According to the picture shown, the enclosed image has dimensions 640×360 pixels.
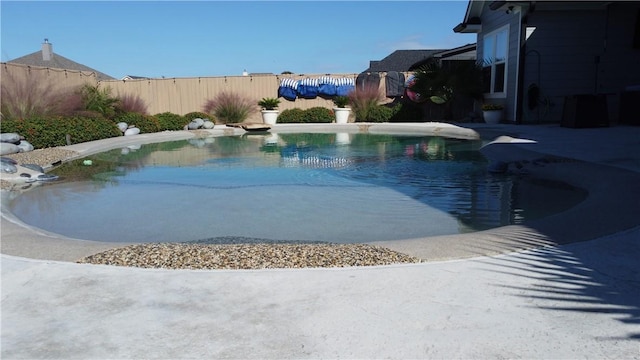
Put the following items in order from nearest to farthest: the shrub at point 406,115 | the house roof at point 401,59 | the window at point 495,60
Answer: the window at point 495,60 < the shrub at point 406,115 < the house roof at point 401,59

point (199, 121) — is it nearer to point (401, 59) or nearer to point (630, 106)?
point (630, 106)

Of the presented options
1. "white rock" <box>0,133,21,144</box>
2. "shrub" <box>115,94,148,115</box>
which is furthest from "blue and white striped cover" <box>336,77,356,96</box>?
"white rock" <box>0,133,21,144</box>

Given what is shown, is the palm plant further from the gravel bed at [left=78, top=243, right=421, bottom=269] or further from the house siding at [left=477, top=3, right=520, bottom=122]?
the gravel bed at [left=78, top=243, right=421, bottom=269]

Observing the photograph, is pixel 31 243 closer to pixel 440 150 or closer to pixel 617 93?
pixel 440 150

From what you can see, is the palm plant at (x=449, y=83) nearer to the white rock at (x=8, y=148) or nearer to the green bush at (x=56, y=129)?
the green bush at (x=56, y=129)

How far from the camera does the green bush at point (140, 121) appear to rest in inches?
631

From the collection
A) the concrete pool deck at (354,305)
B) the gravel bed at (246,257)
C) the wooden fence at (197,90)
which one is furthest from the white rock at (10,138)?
the wooden fence at (197,90)

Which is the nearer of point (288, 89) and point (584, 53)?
point (584, 53)

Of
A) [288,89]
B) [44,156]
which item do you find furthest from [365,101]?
[44,156]

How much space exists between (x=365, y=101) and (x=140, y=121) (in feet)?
28.0

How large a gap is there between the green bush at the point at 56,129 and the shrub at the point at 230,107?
6966 mm

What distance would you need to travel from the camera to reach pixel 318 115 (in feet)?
66.5

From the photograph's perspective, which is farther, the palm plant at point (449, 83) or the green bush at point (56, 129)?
the palm plant at point (449, 83)

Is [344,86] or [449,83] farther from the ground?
[344,86]
